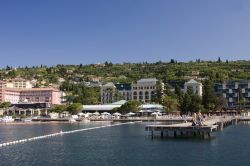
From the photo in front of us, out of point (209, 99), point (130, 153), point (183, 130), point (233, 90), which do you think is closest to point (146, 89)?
point (233, 90)

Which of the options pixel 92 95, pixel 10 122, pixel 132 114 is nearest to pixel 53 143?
pixel 10 122

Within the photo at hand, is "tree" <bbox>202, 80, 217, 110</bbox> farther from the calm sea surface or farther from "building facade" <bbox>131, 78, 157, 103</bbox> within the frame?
the calm sea surface

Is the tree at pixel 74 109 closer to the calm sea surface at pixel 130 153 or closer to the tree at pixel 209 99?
the tree at pixel 209 99

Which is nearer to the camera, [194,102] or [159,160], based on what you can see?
[159,160]

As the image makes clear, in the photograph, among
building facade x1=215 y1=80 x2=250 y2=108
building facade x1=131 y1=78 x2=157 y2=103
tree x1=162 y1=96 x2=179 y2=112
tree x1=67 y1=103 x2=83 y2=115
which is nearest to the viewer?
tree x1=162 y1=96 x2=179 y2=112

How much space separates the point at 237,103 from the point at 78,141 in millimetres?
132033

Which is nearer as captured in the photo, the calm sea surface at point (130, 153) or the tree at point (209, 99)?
the calm sea surface at point (130, 153)

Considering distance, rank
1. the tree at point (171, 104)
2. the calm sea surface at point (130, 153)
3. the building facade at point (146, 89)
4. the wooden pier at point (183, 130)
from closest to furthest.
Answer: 1. the calm sea surface at point (130, 153)
2. the wooden pier at point (183, 130)
3. the tree at point (171, 104)
4. the building facade at point (146, 89)

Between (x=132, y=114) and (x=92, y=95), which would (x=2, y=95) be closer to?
(x=92, y=95)

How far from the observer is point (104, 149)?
51531mm

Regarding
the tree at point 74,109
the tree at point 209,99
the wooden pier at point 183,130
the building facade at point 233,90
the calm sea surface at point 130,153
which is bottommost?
the calm sea surface at point 130,153

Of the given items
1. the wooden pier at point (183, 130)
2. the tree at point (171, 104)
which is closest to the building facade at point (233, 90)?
the tree at point (171, 104)

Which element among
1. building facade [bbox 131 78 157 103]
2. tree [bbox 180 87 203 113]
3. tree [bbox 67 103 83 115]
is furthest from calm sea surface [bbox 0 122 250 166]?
building facade [bbox 131 78 157 103]

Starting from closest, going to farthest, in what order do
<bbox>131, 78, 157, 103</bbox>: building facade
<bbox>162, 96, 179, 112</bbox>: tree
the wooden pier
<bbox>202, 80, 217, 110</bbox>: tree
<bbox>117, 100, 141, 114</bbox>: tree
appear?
the wooden pier < <bbox>202, 80, 217, 110</bbox>: tree < <bbox>162, 96, 179, 112</bbox>: tree < <bbox>117, 100, 141, 114</bbox>: tree < <bbox>131, 78, 157, 103</bbox>: building facade
